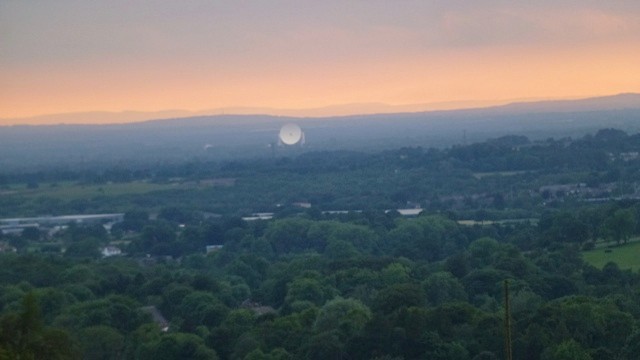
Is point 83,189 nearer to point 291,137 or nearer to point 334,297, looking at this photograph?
point 334,297

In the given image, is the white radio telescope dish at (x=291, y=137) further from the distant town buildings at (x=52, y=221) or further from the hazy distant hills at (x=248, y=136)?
the distant town buildings at (x=52, y=221)

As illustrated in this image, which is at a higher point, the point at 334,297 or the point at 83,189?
the point at 334,297

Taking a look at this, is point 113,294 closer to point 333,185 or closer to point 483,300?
point 483,300

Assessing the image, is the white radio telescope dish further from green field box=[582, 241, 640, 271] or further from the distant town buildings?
green field box=[582, 241, 640, 271]

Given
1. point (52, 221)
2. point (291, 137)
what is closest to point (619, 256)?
point (52, 221)

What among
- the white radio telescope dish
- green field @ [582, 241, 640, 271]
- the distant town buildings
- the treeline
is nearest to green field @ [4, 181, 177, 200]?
the distant town buildings

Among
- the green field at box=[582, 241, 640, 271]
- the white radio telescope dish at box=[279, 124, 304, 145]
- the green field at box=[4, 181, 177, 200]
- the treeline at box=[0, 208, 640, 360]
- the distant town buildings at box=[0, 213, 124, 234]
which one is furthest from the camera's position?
the white radio telescope dish at box=[279, 124, 304, 145]
